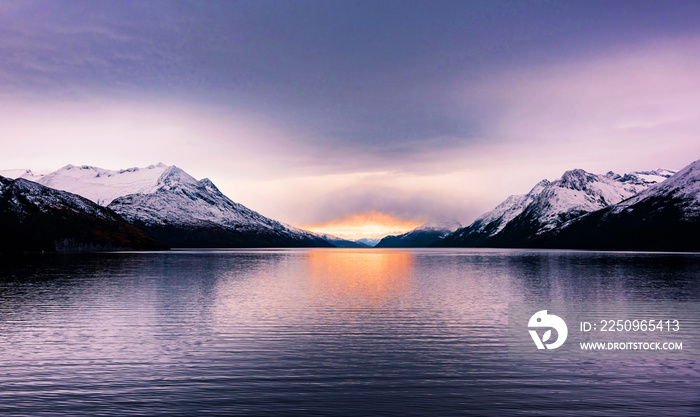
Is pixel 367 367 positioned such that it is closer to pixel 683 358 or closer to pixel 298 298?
pixel 683 358

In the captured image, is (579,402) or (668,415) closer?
(668,415)

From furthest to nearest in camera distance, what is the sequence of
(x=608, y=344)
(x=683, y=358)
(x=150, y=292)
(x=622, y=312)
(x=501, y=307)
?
1. (x=150, y=292)
2. (x=501, y=307)
3. (x=622, y=312)
4. (x=608, y=344)
5. (x=683, y=358)

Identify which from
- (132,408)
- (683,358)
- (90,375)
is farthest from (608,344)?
(90,375)

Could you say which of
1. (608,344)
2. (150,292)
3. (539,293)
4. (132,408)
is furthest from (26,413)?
(539,293)

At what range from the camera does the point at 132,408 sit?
2111 centimetres

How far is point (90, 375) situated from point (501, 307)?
43179mm

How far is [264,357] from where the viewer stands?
31.0m

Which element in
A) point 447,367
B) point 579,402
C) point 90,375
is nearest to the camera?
point 579,402

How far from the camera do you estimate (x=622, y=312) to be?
51.9m

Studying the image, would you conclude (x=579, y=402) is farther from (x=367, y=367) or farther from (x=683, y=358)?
(x=683, y=358)

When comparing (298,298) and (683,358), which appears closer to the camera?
(683,358)

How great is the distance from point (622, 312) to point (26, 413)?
177ft

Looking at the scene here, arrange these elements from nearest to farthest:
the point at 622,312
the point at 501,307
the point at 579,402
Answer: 1. the point at 579,402
2. the point at 622,312
3. the point at 501,307

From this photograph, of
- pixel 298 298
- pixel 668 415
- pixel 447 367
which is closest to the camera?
pixel 668 415
